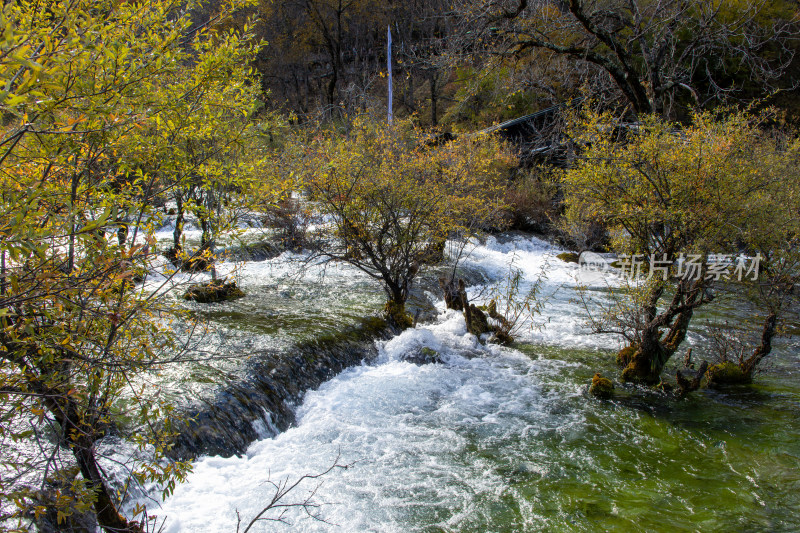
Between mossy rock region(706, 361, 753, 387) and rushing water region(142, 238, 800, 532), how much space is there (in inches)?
9.9

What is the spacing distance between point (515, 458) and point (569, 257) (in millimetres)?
14022

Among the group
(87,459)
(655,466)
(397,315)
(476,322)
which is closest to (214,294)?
(397,315)

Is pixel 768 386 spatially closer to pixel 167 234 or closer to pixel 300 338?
pixel 300 338

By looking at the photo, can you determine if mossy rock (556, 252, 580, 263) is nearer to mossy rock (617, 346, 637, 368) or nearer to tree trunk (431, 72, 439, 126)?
mossy rock (617, 346, 637, 368)

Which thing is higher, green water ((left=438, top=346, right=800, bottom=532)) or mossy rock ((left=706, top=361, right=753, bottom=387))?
mossy rock ((left=706, top=361, right=753, bottom=387))

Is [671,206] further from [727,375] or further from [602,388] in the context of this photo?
[727,375]

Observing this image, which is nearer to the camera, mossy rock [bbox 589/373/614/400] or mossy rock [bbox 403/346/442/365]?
mossy rock [bbox 589/373/614/400]

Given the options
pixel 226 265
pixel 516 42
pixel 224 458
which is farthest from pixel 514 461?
pixel 226 265

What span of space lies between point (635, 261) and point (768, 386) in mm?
3043

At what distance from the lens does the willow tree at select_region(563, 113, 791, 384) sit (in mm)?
6961

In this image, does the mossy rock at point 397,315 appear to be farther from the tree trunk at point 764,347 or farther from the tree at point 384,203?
the tree trunk at point 764,347

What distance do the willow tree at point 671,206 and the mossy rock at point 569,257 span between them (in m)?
10.9

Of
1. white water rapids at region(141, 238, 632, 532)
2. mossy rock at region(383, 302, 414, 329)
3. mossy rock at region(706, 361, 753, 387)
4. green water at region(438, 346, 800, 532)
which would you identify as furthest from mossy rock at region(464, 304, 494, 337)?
mossy rock at region(706, 361, 753, 387)

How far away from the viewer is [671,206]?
A: 22.9ft
